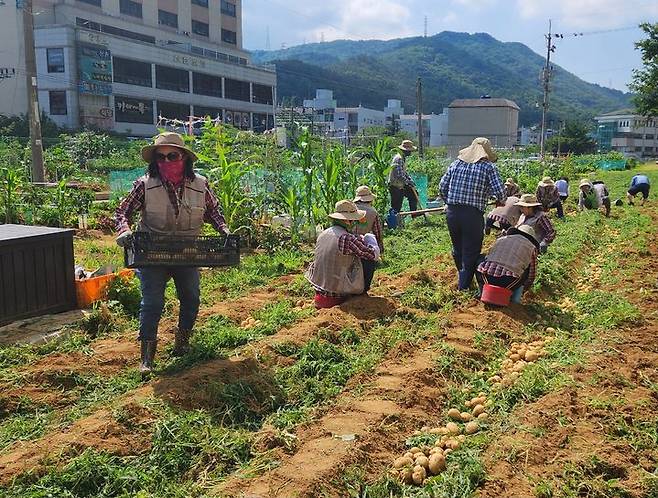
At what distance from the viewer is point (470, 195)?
6.80 meters

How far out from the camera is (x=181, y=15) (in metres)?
59.3

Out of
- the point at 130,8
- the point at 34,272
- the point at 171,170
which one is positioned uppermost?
the point at 130,8

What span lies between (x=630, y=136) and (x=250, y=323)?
10822 cm

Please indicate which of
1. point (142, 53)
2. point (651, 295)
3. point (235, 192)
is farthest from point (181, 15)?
point (651, 295)

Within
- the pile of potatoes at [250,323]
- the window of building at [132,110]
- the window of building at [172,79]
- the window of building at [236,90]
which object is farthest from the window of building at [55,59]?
the pile of potatoes at [250,323]

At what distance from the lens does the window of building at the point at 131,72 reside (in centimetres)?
4874

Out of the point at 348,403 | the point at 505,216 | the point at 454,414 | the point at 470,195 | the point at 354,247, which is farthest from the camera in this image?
the point at 505,216

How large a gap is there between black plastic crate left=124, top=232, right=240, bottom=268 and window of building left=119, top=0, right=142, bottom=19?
5399cm

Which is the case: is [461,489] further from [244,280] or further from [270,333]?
[244,280]

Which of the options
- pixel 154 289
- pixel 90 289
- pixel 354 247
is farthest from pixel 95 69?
pixel 154 289

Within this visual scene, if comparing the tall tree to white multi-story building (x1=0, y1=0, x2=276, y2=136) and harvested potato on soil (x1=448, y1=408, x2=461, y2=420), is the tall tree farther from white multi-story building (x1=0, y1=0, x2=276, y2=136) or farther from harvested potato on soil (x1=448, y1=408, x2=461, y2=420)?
harvested potato on soil (x1=448, y1=408, x2=461, y2=420)

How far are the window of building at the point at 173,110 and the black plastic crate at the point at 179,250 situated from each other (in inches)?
2006

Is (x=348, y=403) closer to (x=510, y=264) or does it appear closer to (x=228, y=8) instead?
(x=510, y=264)

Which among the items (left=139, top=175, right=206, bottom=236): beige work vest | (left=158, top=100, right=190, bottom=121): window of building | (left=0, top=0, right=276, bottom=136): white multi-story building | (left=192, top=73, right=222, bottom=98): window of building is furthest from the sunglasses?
(left=192, top=73, right=222, bottom=98): window of building
